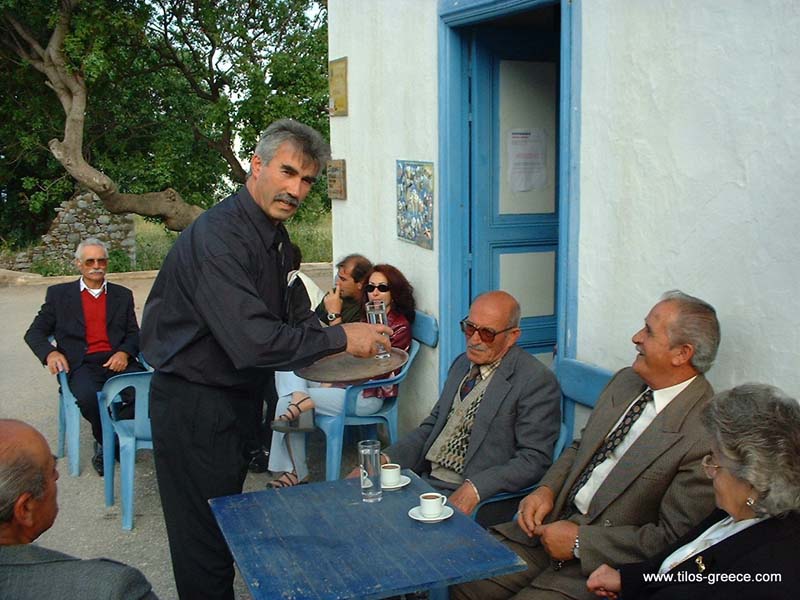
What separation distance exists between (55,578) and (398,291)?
3.71 meters

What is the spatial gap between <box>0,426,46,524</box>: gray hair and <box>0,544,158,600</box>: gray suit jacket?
95 mm

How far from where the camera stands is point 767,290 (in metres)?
3.18

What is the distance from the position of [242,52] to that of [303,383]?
11.2 metres

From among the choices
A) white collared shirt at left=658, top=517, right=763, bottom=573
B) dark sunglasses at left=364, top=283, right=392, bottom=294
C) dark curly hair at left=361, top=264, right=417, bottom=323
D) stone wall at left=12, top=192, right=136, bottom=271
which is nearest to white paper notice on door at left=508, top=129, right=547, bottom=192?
dark curly hair at left=361, top=264, right=417, bottom=323

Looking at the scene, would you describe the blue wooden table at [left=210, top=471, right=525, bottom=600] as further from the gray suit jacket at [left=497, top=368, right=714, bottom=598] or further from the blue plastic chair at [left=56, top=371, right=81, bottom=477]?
the blue plastic chair at [left=56, top=371, right=81, bottom=477]

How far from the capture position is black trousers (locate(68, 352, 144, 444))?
5.70m

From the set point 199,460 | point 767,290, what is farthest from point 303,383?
point 767,290

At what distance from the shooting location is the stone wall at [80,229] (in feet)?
56.1

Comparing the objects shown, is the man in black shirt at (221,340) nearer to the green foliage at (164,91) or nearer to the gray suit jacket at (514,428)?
the gray suit jacket at (514,428)

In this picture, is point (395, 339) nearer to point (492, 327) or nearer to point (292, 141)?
point (492, 327)

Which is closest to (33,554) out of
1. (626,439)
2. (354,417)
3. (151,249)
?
(626,439)

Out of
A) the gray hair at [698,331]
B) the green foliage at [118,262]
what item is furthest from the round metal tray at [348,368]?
the green foliage at [118,262]

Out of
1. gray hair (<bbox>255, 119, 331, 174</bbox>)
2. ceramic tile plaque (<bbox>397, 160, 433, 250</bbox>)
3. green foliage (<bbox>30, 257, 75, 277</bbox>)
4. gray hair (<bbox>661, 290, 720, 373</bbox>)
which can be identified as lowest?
green foliage (<bbox>30, 257, 75, 277</bbox>)

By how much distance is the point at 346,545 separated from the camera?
2.81m
